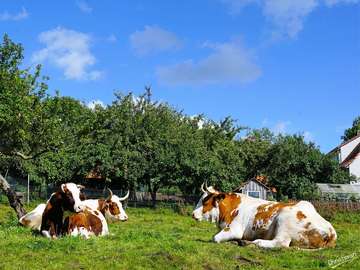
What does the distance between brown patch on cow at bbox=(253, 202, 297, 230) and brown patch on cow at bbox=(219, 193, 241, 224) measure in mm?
781

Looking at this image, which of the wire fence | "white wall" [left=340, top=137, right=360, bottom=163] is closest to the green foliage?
"white wall" [left=340, top=137, right=360, bottom=163]

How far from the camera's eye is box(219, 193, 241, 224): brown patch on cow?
13586mm

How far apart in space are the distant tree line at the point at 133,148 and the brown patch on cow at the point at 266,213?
54.0 ft

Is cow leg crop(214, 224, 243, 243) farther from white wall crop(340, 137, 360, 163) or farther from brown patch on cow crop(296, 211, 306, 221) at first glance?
white wall crop(340, 137, 360, 163)

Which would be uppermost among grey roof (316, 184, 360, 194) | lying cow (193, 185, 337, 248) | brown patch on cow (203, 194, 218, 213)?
grey roof (316, 184, 360, 194)

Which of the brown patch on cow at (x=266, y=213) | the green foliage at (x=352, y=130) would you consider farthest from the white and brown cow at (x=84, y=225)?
the green foliage at (x=352, y=130)

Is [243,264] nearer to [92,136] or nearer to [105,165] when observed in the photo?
[105,165]

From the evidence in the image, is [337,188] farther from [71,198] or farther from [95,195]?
[71,198]

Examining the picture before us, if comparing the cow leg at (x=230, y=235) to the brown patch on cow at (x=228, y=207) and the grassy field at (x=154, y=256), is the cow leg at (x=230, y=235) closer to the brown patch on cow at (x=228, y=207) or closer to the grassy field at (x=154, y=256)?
the brown patch on cow at (x=228, y=207)

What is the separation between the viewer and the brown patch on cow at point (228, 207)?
44.6 ft

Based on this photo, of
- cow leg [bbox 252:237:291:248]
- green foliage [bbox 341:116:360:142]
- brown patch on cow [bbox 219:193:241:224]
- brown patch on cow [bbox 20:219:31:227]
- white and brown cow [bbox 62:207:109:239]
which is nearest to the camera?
cow leg [bbox 252:237:291:248]

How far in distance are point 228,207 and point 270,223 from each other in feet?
5.67

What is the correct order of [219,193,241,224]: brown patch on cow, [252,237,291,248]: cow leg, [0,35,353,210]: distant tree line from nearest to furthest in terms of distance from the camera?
[252,237,291,248]: cow leg
[219,193,241,224]: brown patch on cow
[0,35,353,210]: distant tree line

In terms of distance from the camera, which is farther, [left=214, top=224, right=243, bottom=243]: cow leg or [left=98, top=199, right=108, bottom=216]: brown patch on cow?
[left=98, top=199, right=108, bottom=216]: brown patch on cow
